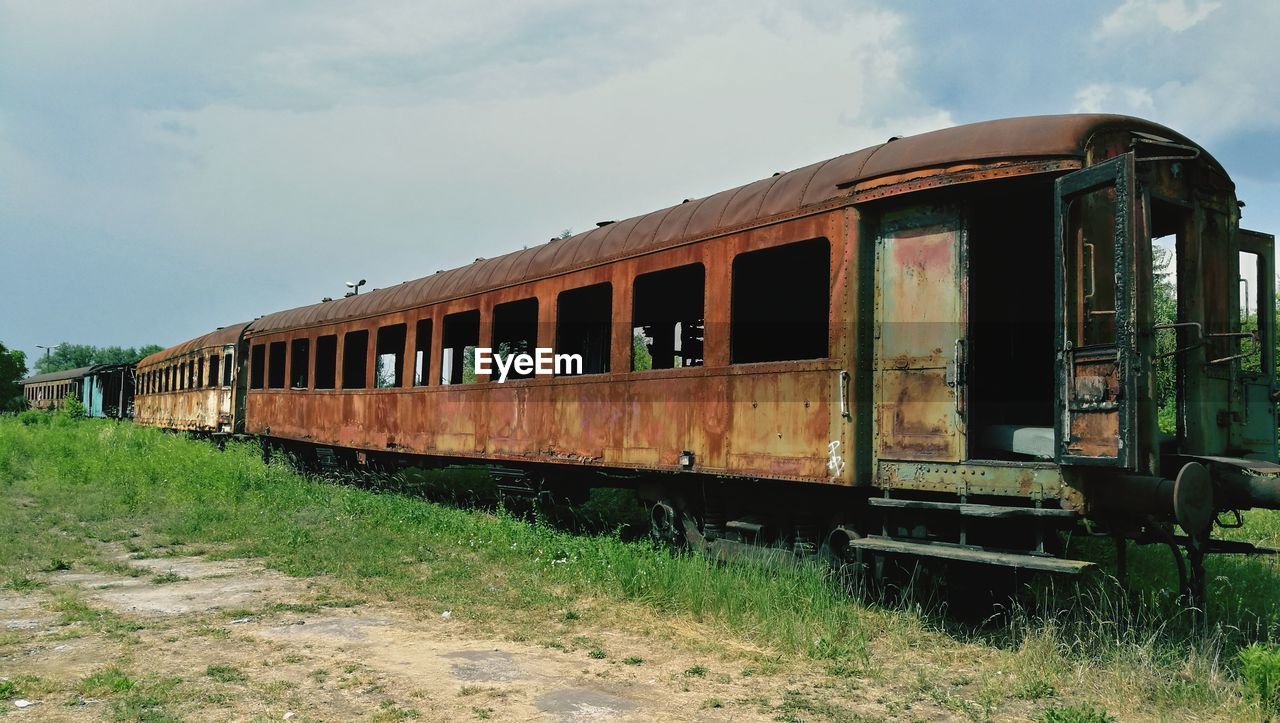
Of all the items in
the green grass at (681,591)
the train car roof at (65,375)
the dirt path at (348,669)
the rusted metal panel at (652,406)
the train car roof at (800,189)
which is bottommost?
the dirt path at (348,669)

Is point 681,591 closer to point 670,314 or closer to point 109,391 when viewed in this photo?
point 670,314

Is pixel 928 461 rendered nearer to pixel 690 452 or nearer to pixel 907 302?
pixel 907 302

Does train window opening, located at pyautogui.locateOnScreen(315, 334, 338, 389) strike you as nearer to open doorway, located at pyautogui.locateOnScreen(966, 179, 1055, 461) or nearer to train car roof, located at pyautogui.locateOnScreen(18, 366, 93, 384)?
open doorway, located at pyautogui.locateOnScreen(966, 179, 1055, 461)

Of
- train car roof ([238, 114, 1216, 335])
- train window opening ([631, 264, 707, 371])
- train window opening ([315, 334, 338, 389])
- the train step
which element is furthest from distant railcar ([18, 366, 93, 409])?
the train step

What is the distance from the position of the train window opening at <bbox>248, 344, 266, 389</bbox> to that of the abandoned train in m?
11.4

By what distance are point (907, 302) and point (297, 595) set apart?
17.2ft

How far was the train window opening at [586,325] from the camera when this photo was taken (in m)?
10.2

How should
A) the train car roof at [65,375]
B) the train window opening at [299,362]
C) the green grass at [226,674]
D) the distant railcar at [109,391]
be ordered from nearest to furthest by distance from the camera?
the green grass at [226,674] → the train window opening at [299,362] → the distant railcar at [109,391] → the train car roof at [65,375]

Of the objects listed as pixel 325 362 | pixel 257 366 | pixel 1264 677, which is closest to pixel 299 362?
pixel 325 362

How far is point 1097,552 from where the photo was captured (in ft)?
28.1

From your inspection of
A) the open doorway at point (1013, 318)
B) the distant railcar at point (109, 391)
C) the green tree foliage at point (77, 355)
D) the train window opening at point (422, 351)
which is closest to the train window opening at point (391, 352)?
the train window opening at point (422, 351)

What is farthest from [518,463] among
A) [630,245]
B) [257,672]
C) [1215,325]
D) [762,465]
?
[1215,325]

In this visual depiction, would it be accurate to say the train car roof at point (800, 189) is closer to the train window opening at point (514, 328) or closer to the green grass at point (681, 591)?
the train window opening at point (514, 328)

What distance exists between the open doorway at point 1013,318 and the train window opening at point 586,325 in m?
3.83
